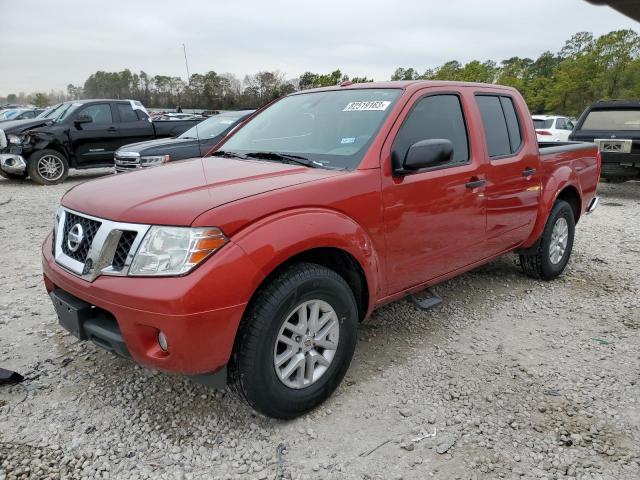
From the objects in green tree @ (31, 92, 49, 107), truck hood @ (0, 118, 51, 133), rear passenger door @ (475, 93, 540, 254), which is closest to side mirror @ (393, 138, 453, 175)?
rear passenger door @ (475, 93, 540, 254)

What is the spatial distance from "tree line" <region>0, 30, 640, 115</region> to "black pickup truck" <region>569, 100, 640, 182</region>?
414 mm

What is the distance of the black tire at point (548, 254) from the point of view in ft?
15.2

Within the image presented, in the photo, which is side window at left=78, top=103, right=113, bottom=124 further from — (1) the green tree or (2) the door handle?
(1) the green tree

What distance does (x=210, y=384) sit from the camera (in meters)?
2.42

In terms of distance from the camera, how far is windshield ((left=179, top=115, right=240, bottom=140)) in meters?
8.84

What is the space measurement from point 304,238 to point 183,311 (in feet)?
2.25

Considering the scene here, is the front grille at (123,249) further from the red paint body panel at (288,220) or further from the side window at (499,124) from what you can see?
the side window at (499,124)

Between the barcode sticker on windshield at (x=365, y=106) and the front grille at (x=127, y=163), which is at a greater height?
the barcode sticker on windshield at (x=365, y=106)

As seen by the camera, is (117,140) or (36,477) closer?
(36,477)

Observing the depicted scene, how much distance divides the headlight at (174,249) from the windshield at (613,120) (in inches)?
379

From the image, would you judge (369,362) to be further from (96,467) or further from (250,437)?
(96,467)

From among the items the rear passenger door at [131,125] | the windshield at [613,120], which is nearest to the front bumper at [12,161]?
the rear passenger door at [131,125]

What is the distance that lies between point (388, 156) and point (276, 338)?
1.27m

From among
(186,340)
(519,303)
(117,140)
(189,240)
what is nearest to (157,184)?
(189,240)
